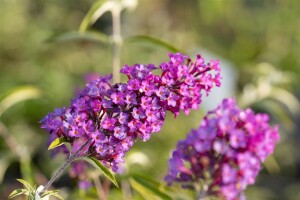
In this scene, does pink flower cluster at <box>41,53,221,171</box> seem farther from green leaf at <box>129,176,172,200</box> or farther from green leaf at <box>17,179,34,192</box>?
green leaf at <box>129,176,172,200</box>

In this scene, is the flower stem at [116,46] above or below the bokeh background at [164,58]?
below

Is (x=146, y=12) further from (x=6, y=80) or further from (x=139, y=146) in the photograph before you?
(x=139, y=146)

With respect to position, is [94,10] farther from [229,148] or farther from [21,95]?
[229,148]

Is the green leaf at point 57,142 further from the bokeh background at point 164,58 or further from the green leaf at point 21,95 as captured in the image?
the bokeh background at point 164,58

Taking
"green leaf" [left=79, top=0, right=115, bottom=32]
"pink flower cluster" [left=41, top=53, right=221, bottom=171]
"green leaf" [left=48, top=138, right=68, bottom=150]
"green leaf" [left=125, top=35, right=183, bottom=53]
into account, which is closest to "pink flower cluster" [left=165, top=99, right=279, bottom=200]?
"pink flower cluster" [left=41, top=53, right=221, bottom=171]

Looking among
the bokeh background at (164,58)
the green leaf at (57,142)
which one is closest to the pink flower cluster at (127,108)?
the green leaf at (57,142)
